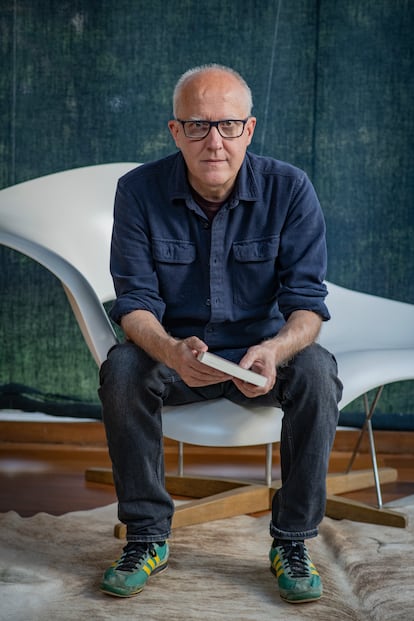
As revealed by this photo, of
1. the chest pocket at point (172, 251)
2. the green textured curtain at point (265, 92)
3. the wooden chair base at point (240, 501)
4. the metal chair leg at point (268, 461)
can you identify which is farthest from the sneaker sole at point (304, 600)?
the green textured curtain at point (265, 92)

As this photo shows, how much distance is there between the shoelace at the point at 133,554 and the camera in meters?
1.89

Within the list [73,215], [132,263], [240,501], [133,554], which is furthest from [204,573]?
[73,215]

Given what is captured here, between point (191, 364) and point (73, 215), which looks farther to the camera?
point (73, 215)

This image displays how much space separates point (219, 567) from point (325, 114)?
1810 millimetres

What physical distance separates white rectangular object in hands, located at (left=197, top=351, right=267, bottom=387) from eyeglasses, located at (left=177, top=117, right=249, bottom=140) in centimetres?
58

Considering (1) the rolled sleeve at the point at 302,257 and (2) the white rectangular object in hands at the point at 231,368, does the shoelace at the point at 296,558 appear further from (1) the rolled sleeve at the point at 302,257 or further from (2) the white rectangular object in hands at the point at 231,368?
(1) the rolled sleeve at the point at 302,257

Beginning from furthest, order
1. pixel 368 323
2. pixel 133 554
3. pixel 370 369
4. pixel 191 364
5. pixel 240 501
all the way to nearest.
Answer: pixel 368 323 < pixel 240 501 < pixel 370 369 < pixel 133 554 < pixel 191 364

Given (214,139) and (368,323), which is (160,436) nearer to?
(214,139)

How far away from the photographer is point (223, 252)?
209 centimetres

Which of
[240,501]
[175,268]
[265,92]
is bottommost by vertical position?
[240,501]

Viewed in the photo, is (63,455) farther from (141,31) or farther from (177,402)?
(141,31)

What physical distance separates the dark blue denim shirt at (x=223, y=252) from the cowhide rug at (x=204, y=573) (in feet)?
1.71

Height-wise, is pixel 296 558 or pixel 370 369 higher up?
pixel 370 369

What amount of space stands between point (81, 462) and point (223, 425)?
4.16ft
